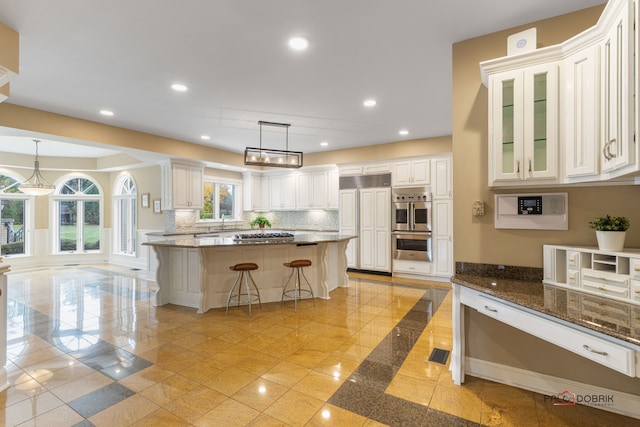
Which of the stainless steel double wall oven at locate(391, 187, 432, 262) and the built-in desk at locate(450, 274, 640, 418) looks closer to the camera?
the built-in desk at locate(450, 274, 640, 418)

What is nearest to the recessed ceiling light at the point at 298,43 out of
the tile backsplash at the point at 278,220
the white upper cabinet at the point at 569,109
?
the white upper cabinet at the point at 569,109

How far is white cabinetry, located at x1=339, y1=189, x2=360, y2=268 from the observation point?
22.5 feet

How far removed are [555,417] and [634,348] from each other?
3.50ft

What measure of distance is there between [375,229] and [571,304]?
482cm

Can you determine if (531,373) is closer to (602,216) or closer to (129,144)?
(602,216)

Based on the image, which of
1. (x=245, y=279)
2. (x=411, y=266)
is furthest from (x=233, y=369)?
(x=411, y=266)

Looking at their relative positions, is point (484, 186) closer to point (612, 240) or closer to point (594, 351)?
point (612, 240)

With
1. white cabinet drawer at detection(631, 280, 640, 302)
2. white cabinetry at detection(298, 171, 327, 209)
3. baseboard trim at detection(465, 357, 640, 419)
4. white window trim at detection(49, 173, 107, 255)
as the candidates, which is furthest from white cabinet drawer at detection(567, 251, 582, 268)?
white window trim at detection(49, 173, 107, 255)

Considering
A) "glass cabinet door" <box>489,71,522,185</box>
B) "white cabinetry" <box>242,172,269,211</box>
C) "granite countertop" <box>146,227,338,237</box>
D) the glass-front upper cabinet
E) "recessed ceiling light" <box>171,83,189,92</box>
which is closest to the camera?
the glass-front upper cabinet

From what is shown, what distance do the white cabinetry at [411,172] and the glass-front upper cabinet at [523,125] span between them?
386cm

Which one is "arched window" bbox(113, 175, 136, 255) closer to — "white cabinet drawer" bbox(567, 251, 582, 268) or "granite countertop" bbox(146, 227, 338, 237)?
"granite countertop" bbox(146, 227, 338, 237)

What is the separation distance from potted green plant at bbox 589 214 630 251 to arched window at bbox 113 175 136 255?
8.80 metres

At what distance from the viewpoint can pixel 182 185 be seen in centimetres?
662

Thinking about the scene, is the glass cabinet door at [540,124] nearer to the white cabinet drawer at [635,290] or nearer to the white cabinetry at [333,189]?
the white cabinet drawer at [635,290]
